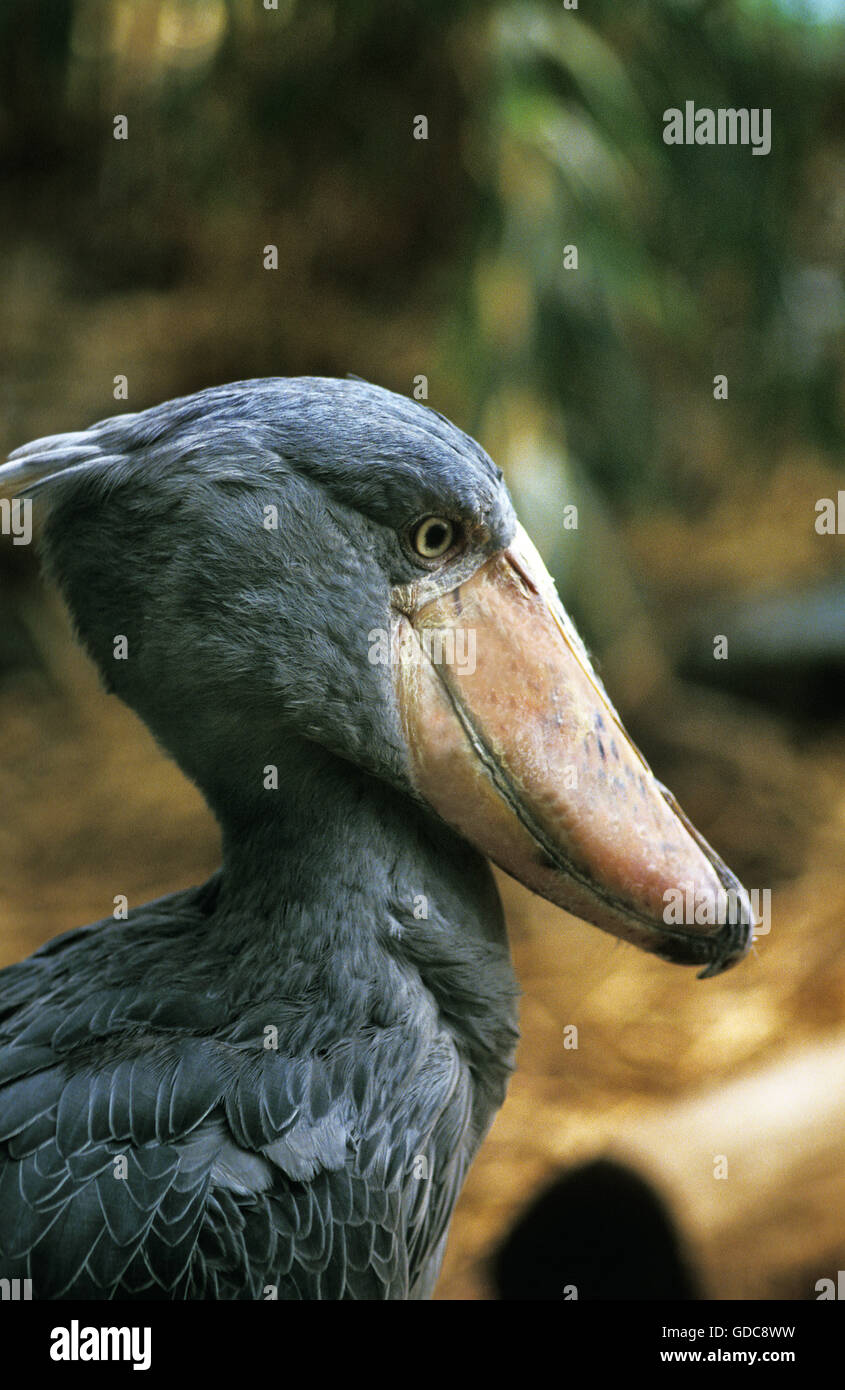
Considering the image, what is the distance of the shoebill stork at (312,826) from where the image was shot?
3.29 feet

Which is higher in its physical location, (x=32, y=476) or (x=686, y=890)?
(x=32, y=476)

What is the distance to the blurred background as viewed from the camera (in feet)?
7.23

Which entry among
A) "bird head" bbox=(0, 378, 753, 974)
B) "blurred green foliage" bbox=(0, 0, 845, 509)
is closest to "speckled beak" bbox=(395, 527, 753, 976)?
"bird head" bbox=(0, 378, 753, 974)

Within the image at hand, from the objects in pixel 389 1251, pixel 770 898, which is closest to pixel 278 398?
pixel 389 1251

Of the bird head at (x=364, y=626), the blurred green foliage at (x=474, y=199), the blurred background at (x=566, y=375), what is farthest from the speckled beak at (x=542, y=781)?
the blurred green foliage at (x=474, y=199)

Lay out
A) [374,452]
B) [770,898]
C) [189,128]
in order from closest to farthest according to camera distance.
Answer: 1. [374,452]
2. [770,898]
3. [189,128]

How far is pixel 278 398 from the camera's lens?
102cm

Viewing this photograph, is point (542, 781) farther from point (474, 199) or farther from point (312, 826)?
point (474, 199)

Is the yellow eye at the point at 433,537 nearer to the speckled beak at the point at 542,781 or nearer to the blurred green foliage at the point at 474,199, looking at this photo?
the speckled beak at the point at 542,781

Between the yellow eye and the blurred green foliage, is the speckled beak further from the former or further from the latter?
the blurred green foliage

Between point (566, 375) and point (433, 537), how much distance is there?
179cm

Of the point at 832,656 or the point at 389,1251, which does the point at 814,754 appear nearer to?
the point at 832,656
